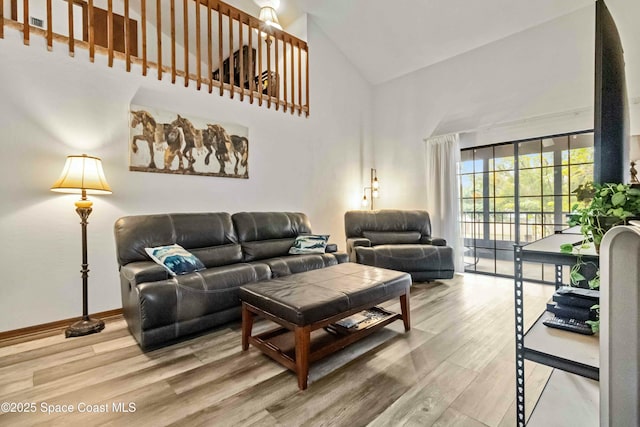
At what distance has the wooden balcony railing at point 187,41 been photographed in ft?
9.15

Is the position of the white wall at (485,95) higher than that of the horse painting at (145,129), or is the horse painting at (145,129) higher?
the white wall at (485,95)

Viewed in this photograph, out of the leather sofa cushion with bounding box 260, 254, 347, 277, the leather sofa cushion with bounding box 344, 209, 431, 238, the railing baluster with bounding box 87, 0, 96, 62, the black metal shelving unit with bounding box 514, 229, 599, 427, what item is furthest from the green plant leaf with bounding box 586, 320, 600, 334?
the railing baluster with bounding box 87, 0, 96, 62

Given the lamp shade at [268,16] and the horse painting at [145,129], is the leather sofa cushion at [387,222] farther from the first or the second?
the lamp shade at [268,16]

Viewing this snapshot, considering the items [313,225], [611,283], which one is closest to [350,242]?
[313,225]

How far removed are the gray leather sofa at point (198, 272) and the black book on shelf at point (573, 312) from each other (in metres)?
2.03

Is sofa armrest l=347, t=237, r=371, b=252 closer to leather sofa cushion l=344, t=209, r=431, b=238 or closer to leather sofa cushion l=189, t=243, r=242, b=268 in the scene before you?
leather sofa cushion l=344, t=209, r=431, b=238

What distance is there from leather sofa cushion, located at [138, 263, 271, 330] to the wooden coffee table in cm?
38

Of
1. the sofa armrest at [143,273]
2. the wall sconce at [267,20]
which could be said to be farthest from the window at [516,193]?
the sofa armrest at [143,273]

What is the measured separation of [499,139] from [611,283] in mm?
3917

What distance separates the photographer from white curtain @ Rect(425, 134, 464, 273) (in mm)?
4285

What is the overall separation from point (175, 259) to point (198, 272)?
212 mm

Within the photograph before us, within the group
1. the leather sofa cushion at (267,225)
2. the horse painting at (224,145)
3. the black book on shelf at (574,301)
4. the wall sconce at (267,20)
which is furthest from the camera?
the wall sconce at (267,20)

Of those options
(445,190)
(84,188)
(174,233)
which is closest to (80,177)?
(84,188)

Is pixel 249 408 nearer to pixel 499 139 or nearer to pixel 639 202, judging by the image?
pixel 639 202
